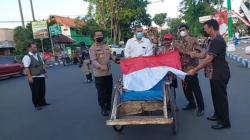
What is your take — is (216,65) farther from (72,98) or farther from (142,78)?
(72,98)

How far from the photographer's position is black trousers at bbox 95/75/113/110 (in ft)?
26.0

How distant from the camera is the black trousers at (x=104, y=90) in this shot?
7.93 m

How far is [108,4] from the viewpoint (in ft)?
183

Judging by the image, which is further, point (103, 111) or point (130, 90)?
point (103, 111)

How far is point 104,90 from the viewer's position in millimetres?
8016

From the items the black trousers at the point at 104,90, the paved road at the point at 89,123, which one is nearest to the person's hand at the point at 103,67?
the black trousers at the point at 104,90

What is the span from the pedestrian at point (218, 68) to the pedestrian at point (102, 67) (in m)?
2.14

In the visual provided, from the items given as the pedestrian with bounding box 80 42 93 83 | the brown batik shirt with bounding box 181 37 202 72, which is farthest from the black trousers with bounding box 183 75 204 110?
the pedestrian with bounding box 80 42 93 83

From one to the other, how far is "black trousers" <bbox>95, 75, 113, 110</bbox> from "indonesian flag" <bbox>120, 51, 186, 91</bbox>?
142 cm

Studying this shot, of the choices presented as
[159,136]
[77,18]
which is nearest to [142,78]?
[159,136]

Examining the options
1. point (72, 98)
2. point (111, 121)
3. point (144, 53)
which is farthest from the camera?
point (72, 98)

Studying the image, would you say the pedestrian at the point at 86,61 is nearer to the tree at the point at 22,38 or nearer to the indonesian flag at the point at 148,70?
the indonesian flag at the point at 148,70

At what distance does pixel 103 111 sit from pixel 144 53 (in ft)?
5.11

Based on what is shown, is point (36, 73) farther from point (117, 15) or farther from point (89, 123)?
point (117, 15)
